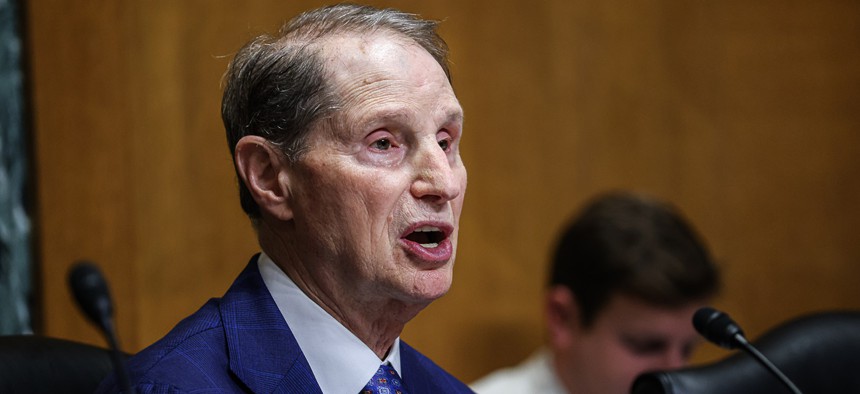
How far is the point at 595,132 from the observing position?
13.8 feet

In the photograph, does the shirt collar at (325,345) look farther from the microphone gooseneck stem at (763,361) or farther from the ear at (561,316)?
the ear at (561,316)

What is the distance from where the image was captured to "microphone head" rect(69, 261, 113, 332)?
153 centimetres

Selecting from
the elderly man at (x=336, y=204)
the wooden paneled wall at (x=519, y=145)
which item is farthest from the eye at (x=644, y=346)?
the elderly man at (x=336, y=204)

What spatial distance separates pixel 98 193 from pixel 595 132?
5.72 feet

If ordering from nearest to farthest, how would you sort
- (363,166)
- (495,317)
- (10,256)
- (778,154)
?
(363,166) < (10,256) < (495,317) < (778,154)

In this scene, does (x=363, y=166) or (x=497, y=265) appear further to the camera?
(x=497, y=265)

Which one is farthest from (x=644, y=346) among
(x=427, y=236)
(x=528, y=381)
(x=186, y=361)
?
(x=186, y=361)

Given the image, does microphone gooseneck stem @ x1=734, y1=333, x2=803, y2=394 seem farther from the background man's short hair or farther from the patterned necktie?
the background man's short hair

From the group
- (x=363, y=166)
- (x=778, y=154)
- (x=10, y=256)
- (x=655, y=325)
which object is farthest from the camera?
(x=778, y=154)

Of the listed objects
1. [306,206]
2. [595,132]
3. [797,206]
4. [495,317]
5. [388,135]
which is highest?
[388,135]

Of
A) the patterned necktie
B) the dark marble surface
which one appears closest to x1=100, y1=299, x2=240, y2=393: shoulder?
the patterned necktie

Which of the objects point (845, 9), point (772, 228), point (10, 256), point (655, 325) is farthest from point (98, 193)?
point (845, 9)

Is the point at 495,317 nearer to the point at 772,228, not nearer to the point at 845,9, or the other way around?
the point at 772,228

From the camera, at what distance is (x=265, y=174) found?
6.44 ft
